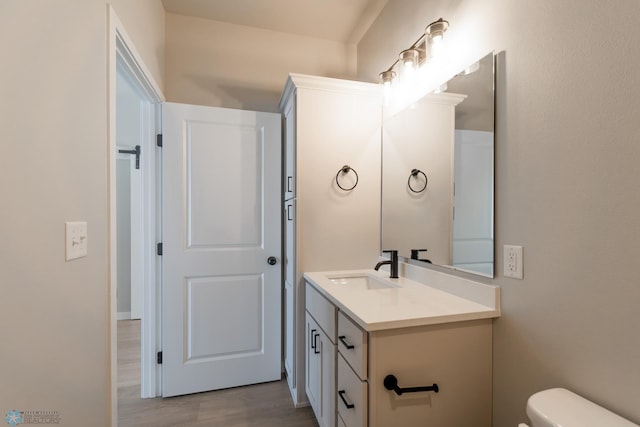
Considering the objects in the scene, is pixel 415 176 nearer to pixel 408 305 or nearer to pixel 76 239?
pixel 408 305

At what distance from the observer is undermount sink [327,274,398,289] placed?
1.80 metres

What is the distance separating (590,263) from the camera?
2.87ft

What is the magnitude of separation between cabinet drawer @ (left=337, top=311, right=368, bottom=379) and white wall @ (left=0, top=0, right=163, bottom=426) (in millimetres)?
943

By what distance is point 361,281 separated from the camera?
1.91 m

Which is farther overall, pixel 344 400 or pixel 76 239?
pixel 344 400

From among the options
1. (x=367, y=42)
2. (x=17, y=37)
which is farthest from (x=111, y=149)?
(x=367, y=42)

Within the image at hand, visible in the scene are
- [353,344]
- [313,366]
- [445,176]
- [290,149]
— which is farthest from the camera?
[290,149]

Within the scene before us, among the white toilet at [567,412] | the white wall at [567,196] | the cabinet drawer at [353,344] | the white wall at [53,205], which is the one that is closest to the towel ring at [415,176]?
the white wall at [567,196]

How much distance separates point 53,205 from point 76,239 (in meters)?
0.16

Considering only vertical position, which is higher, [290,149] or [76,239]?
[290,149]

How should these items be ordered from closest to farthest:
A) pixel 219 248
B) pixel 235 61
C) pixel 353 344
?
pixel 353 344 < pixel 219 248 < pixel 235 61

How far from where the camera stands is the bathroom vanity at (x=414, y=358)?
1.09m

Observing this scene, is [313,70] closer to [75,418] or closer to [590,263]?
[590,263]

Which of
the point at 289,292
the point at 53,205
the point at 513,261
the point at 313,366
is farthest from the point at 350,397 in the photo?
the point at 53,205
